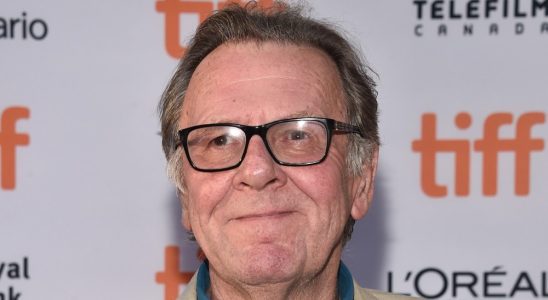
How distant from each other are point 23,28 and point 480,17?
4.46 ft

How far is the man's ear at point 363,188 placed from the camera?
4.95ft

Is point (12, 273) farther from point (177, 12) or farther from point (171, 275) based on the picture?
point (177, 12)

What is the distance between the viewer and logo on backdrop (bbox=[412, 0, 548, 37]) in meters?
2.06

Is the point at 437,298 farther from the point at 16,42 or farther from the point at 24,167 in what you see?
the point at 16,42

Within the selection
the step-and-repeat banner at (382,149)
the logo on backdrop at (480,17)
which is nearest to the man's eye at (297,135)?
the step-and-repeat banner at (382,149)

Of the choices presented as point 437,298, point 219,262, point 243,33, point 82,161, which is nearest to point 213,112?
point 243,33

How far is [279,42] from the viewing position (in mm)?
1415

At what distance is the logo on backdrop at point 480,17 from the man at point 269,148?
0.64 meters

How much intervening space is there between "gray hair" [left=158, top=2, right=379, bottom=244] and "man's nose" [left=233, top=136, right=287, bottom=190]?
0.23m

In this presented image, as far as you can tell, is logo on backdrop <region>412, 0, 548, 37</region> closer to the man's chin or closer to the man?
the man

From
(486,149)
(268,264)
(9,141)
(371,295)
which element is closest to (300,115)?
(268,264)

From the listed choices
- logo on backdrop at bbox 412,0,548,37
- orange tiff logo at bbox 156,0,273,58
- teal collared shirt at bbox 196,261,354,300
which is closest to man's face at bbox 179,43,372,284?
teal collared shirt at bbox 196,261,354,300

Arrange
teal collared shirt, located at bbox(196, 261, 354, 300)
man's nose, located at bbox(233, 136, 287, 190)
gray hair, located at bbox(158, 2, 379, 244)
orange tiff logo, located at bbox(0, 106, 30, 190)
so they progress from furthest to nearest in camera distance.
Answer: orange tiff logo, located at bbox(0, 106, 30, 190) → teal collared shirt, located at bbox(196, 261, 354, 300) → gray hair, located at bbox(158, 2, 379, 244) → man's nose, located at bbox(233, 136, 287, 190)

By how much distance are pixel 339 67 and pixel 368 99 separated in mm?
108
